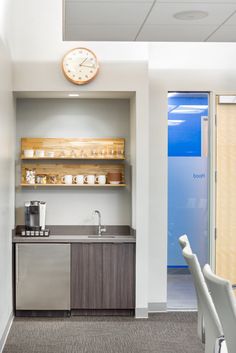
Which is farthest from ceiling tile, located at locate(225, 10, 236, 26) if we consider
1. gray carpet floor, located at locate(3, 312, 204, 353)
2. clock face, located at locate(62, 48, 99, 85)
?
gray carpet floor, located at locate(3, 312, 204, 353)

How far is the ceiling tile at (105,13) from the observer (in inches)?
141

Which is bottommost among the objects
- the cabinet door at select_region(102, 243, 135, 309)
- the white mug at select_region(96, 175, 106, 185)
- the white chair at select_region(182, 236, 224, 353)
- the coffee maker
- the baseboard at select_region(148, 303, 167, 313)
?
the baseboard at select_region(148, 303, 167, 313)

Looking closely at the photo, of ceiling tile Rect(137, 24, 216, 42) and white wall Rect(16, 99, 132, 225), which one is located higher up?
ceiling tile Rect(137, 24, 216, 42)

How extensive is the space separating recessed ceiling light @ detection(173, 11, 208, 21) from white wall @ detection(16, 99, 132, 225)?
5.79 ft

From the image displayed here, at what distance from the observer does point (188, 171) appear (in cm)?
558

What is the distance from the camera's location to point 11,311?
503 centimetres

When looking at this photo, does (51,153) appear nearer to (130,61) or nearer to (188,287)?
(130,61)

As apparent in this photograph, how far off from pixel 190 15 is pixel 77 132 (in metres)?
2.00

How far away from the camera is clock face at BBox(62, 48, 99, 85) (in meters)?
5.05

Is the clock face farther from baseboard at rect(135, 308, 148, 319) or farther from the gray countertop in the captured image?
baseboard at rect(135, 308, 148, 319)

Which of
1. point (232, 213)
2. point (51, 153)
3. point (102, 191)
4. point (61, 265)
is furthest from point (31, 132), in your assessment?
point (232, 213)

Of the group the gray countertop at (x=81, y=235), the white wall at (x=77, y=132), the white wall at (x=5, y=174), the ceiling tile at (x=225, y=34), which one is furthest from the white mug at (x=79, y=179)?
the ceiling tile at (x=225, y=34)

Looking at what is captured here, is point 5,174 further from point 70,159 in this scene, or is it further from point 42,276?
point 42,276

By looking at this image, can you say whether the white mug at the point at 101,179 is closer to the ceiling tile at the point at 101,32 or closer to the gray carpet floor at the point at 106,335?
the gray carpet floor at the point at 106,335
